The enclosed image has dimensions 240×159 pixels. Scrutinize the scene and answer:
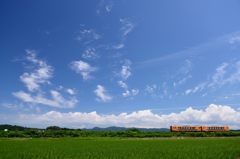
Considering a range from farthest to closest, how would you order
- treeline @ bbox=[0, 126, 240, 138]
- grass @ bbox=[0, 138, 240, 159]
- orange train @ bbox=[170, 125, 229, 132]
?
orange train @ bbox=[170, 125, 229, 132]
treeline @ bbox=[0, 126, 240, 138]
grass @ bbox=[0, 138, 240, 159]

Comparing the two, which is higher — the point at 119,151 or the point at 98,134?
the point at 98,134

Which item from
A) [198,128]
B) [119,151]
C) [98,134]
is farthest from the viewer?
[198,128]

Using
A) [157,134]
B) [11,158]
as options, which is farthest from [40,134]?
[11,158]

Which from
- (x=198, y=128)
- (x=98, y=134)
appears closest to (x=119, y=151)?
(x=98, y=134)

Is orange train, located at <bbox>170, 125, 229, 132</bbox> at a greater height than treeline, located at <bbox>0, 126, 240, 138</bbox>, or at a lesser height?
greater

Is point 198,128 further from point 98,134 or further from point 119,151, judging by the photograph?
point 119,151

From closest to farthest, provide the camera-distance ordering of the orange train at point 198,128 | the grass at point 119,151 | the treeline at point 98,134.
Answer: the grass at point 119,151
the treeline at point 98,134
the orange train at point 198,128

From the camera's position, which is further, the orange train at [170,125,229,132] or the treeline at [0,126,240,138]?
the orange train at [170,125,229,132]

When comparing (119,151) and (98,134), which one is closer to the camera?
(119,151)

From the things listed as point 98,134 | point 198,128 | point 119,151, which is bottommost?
point 119,151

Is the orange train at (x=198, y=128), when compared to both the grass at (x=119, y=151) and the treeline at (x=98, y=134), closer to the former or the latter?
the treeline at (x=98, y=134)

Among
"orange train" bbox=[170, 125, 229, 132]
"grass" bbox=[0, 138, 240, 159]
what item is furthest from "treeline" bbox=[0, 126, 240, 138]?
"grass" bbox=[0, 138, 240, 159]

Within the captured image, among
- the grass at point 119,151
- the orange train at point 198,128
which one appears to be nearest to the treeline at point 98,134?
the orange train at point 198,128

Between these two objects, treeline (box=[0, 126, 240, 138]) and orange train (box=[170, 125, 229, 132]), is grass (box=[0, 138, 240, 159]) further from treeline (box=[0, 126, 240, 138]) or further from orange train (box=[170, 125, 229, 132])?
orange train (box=[170, 125, 229, 132])
